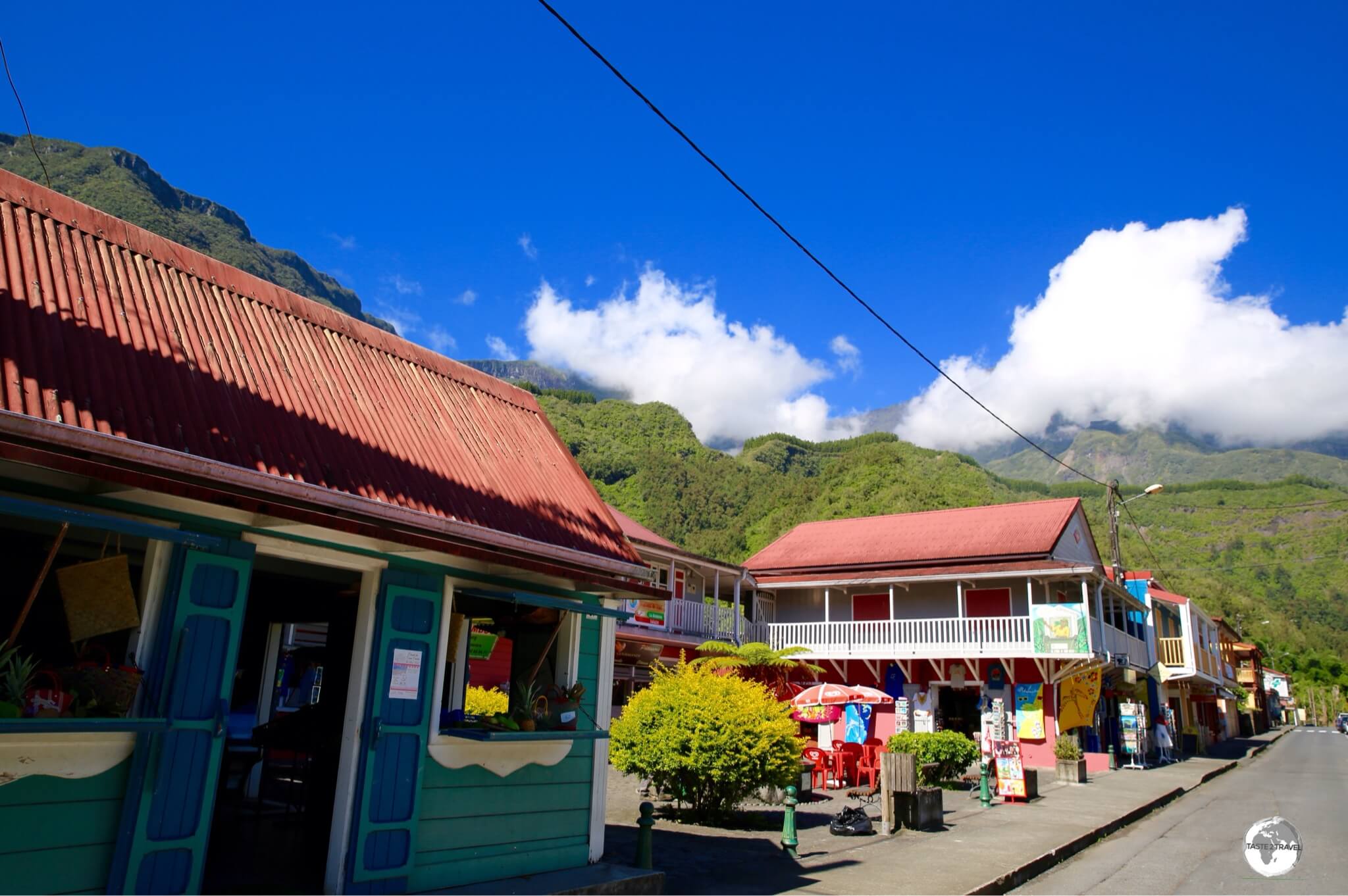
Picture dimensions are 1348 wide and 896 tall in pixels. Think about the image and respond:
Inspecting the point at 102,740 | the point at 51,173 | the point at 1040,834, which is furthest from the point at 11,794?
the point at 51,173

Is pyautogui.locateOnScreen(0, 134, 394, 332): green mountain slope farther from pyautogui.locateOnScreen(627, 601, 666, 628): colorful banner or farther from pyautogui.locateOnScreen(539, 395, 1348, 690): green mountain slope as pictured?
pyautogui.locateOnScreen(627, 601, 666, 628): colorful banner

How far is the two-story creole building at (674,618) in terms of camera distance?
22.5 meters

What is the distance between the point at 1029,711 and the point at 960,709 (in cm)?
284

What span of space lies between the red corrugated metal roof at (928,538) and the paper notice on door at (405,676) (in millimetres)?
20749

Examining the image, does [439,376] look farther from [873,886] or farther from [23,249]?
[873,886]

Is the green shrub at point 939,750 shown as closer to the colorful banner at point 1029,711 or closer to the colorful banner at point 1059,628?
the colorful banner at point 1059,628

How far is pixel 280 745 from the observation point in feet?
30.6

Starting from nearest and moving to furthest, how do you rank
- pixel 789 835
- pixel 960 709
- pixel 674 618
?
pixel 789 835
pixel 674 618
pixel 960 709

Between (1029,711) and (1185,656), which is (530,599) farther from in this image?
(1185,656)

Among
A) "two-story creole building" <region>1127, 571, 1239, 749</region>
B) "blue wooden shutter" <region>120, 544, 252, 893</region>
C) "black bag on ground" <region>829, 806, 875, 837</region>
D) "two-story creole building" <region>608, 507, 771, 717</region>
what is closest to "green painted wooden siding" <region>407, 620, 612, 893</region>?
"blue wooden shutter" <region>120, 544, 252, 893</region>

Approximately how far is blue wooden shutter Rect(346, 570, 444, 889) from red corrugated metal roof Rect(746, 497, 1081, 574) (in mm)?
20670

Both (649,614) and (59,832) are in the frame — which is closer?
(59,832)

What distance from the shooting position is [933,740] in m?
16.2

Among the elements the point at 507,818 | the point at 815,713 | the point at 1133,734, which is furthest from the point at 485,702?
the point at 1133,734
